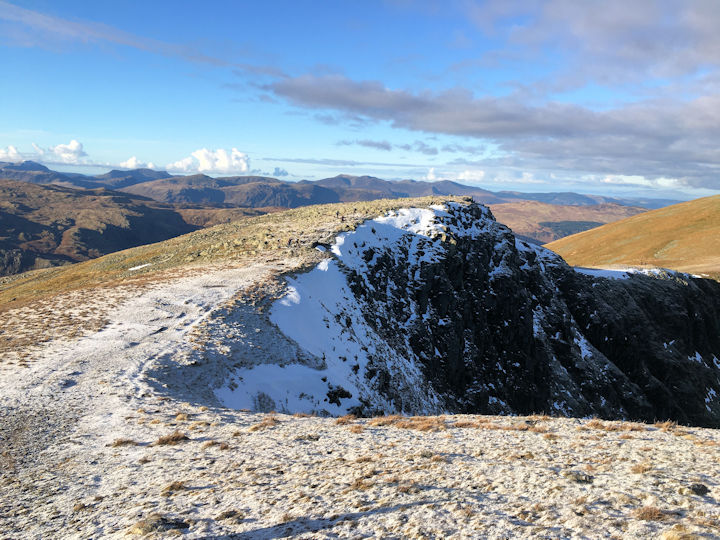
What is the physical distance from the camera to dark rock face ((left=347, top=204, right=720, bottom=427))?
143ft

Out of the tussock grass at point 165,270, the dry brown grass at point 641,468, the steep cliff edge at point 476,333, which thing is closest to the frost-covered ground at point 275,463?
the dry brown grass at point 641,468

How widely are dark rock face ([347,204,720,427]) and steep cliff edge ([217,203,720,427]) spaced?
0.60 ft

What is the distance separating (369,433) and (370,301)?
82.1 ft

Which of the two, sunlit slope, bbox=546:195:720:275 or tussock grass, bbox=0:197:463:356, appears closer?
tussock grass, bbox=0:197:463:356

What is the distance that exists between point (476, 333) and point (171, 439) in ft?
135

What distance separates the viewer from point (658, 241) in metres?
139

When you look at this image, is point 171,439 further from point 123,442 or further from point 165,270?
point 165,270

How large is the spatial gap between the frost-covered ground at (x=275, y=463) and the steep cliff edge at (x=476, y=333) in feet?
17.3

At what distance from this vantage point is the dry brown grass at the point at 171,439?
15.0 meters

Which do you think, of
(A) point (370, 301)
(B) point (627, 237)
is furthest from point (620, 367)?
(B) point (627, 237)

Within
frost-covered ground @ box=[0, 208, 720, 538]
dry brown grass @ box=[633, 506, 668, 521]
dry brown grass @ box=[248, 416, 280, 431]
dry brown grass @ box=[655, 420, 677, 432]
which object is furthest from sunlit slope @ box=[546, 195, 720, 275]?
dry brown grass @ box=[248, 416, 280, 431]

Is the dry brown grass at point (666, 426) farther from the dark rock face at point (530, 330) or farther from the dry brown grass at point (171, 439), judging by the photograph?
the dry brown grass at point (171, 439)

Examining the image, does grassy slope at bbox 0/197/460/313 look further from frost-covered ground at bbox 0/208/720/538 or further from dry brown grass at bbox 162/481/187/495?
dry brown grass at bbox 162/481/187/495

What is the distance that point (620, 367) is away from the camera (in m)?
57.9
